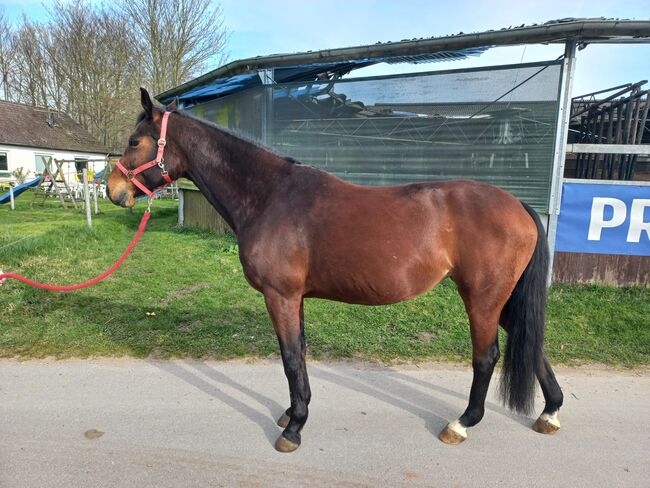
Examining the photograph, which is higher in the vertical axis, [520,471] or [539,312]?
[539,312]

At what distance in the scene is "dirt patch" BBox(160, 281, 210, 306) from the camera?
485 centimetres

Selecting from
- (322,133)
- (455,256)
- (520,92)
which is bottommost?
(455,256)

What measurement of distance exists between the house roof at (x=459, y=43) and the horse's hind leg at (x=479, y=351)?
415 centimetres

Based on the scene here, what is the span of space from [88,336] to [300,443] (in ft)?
8.53

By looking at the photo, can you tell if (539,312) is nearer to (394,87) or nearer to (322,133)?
(394,87)

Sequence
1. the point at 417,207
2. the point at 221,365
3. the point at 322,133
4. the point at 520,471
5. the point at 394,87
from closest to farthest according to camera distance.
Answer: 1. the point at 520,471
2. the point at 417,207
3. the point at 221,365
4. the point at 394,87
5. the point at 322,133

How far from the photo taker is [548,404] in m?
2.54

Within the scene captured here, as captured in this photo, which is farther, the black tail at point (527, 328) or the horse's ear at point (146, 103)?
the black tail at point (527, 328)

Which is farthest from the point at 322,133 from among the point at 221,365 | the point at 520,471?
the point at 520,471

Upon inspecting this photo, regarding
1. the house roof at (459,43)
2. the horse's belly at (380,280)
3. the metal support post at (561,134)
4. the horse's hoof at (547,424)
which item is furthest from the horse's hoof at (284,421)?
the house roof at (459,43)

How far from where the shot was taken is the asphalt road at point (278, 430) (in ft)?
6.91

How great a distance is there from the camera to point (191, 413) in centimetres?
267

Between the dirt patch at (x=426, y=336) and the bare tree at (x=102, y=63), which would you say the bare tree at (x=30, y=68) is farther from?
the dirt patch at (x=426, y=336)

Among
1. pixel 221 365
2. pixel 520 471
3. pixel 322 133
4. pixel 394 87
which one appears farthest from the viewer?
pixel 322 133
